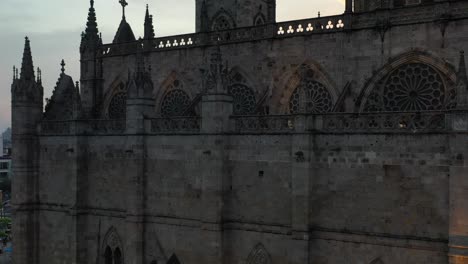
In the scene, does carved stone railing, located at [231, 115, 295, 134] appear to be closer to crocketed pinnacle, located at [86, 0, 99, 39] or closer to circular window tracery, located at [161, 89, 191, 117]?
circular window tracery, located at [161, 89, 191, 117]

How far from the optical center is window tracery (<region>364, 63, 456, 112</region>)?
70.6 ft

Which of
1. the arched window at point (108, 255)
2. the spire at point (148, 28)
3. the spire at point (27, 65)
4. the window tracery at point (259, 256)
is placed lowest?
the arched window at point (108, 255)

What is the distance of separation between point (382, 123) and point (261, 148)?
502 cm

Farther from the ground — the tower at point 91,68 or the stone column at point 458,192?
the tower at point 91,68

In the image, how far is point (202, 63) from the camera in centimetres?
2778

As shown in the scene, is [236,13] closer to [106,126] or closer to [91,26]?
[91,26]

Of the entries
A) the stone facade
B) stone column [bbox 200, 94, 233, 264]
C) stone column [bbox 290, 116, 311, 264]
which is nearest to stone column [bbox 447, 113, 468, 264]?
the stone facade

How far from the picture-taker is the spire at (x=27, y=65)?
91.9 ft

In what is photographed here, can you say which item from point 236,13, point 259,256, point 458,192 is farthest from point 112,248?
point 236,13

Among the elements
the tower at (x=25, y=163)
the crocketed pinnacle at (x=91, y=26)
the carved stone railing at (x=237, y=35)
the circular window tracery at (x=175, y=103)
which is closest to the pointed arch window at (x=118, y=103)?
the carved stone railing at (x=237, y=35)

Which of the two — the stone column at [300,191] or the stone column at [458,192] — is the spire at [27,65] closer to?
the stone column at [300,191]

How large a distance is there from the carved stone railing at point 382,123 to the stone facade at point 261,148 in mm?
48

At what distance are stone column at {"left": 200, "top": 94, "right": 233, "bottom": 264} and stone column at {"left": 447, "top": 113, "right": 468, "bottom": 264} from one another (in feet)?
29.3

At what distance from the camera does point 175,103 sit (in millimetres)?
29312
